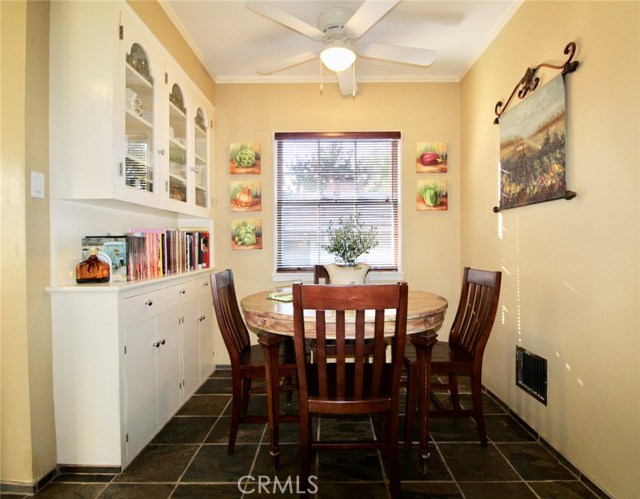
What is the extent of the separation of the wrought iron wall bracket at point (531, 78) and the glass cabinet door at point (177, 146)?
2.30m

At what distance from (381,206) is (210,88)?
1908mm

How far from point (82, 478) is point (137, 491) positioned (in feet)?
1.04

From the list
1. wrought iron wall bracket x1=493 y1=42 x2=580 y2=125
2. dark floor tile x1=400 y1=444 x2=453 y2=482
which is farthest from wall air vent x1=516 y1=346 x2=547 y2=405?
wrought iron wall bracket x1=493 y1=42 x2=580 y2=125

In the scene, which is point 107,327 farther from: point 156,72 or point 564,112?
point 564,112

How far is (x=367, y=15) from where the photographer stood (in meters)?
1.83

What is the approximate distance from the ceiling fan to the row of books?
1.39m

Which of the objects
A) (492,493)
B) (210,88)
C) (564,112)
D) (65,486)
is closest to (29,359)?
(65,486)

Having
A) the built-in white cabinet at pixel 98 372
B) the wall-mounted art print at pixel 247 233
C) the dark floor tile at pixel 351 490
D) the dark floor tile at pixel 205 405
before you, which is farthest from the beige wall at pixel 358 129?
the dark floor tile at pixel 351 490

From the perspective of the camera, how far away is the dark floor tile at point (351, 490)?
156 cm

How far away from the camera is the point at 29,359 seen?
1.59m

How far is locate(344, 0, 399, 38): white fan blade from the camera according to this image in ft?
5.59

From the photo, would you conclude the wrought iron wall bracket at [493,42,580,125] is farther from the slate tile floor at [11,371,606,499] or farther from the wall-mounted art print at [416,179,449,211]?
A: the slate tile floor at [11,371,606,499]

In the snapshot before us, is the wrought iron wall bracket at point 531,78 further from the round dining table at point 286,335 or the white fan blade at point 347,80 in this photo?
the round dining table at point 286,335

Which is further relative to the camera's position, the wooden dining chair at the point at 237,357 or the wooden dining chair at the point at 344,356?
the wooden dining chair at the point at 237,357
